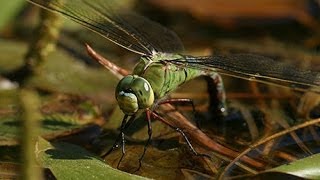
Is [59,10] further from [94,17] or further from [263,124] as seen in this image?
[263,124]

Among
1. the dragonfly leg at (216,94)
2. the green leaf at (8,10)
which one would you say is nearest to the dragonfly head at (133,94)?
the dragonfly leg at (216,94)

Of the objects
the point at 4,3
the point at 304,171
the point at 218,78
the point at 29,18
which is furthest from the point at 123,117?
the point at 29,18

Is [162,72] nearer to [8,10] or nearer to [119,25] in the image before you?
[119,25]

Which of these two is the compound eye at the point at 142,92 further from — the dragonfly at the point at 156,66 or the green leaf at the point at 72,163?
the green leaf at the point at 72,163

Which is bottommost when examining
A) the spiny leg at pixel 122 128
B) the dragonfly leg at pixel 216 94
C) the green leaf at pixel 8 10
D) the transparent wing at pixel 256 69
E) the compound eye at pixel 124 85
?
the spiny leg at pixel 122 128

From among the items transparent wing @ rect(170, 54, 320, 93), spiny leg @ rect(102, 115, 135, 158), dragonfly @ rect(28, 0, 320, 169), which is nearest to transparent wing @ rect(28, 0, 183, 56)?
dragonfly @ rect(28, 0, 320, 169)

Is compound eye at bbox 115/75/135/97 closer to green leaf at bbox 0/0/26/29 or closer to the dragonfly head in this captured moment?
the dragonfly head
